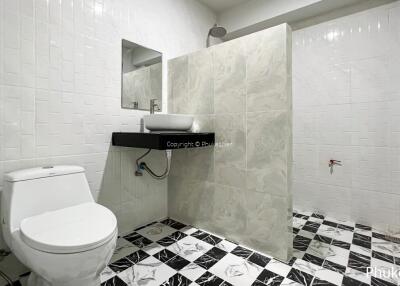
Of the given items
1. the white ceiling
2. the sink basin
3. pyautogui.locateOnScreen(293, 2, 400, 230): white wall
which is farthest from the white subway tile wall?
pyautogui.locateOnScreen(293, 2, 400, 230): white wall

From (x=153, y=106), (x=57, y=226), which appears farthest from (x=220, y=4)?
(x=57, y=226)

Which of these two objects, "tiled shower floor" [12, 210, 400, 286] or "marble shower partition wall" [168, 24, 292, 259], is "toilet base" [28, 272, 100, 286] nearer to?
"tiled shower floor" [12, 210, 400, 286]

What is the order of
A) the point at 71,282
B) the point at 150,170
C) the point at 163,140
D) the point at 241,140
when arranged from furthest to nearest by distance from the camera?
1. the point at 150,170
2. the point at 241,140
3. the point at 163,140
4. the point at 71,282

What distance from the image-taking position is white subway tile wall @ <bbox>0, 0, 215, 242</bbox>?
1305 millimetres

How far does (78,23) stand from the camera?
1.54m

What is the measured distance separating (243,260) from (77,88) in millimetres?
1677

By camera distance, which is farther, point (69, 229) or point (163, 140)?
point (163, 140)

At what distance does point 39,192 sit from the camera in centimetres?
123

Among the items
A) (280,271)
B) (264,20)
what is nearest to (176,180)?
(280,271)

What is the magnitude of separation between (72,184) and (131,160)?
61 centimetres

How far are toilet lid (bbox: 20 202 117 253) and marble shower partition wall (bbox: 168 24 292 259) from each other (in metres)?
0.94

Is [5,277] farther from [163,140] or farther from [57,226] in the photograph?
[163,140]

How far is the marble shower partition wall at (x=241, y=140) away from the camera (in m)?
1.47

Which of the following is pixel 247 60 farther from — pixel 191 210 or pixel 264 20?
pixel 191 210
